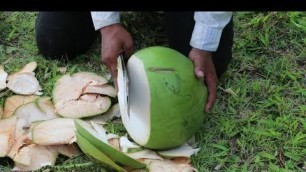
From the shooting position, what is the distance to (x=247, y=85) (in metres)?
1.97

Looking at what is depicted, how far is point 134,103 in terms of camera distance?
1621 mm

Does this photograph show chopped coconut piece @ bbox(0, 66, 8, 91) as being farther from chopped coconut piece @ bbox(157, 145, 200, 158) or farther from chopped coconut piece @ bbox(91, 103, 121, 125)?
chopped coconut piece @ bbox(157, 145, 200, 158)

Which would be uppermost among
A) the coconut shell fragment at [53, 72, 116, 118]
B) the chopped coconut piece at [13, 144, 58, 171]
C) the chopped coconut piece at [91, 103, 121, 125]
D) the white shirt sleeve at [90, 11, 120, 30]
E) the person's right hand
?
the white shirt sleeve at [90, 11, 120, 30]

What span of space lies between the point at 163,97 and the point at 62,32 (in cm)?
78

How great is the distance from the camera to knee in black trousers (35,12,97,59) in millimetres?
2059

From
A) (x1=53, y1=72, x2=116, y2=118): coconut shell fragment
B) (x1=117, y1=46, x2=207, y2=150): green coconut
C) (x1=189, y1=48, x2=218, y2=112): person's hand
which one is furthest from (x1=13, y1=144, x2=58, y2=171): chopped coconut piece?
(x1=189, y1=48, x2=218, y2=112): person's hand

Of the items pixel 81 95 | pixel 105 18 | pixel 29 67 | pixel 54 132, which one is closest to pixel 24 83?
pixel 29 67

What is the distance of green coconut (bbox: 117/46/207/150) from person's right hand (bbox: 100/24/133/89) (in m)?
0.05

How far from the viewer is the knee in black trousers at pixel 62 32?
206 centimetres

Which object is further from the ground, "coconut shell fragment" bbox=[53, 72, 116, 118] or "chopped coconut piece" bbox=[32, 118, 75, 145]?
"coconut shell fragment" bbox=[53, 72, 116, 118]

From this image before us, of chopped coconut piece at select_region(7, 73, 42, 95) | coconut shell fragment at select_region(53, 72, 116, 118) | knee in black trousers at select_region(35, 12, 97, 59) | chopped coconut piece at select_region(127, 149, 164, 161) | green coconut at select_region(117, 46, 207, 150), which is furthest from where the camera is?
knee in black trousers at select_region(35, 12, 97, 59)

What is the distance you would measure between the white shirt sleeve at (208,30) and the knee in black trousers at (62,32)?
0.59 meters

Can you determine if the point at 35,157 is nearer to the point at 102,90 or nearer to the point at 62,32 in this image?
the point at 102,90

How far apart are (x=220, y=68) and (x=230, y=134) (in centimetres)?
31
